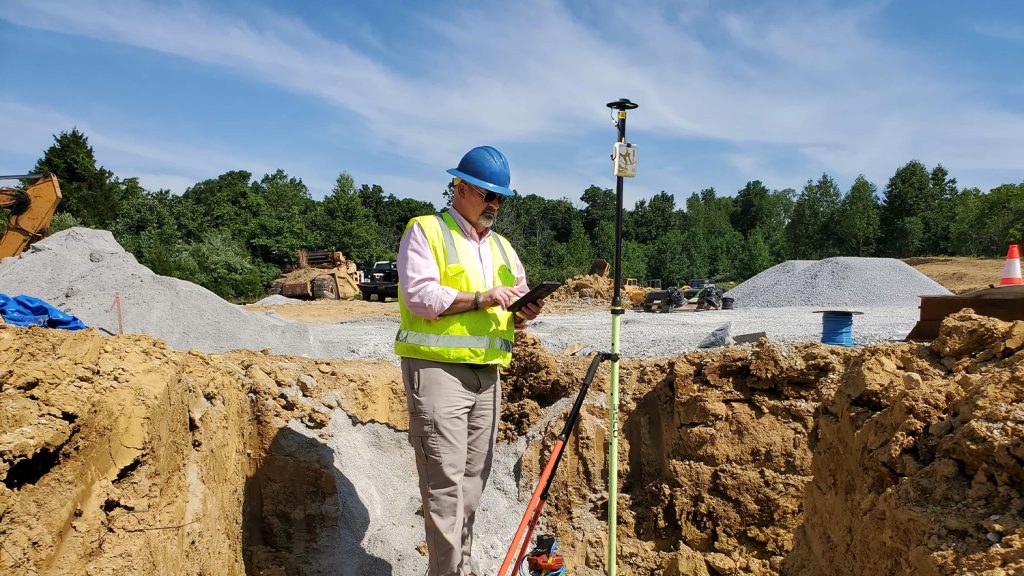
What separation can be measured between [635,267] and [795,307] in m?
21.4

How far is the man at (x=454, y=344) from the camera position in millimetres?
3045

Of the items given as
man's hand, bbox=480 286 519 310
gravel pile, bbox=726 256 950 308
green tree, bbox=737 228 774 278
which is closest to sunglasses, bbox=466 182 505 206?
man's hand, bbox=480 286 519 310

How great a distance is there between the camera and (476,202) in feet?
10.6

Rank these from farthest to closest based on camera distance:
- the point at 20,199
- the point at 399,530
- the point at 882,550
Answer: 1. the point at 20,199
2. the point at 399,530
3. the point at 882,550

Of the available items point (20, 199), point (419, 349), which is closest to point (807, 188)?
point (20, 199)

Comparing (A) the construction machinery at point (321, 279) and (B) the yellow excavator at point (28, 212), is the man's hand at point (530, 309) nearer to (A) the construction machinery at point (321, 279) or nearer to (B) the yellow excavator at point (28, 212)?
(B) the yellow excavator at point (28, 212)

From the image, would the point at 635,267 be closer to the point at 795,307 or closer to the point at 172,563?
the point at 795,307

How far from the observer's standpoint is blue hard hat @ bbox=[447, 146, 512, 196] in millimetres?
3160

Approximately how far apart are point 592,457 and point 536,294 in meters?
2.46

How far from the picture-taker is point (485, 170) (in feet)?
10.4

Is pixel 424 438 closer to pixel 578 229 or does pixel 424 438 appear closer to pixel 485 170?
pixel 485 170

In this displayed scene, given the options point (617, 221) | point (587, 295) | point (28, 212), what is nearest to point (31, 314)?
point (617, 221)

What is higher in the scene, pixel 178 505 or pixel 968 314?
pixel 968 314

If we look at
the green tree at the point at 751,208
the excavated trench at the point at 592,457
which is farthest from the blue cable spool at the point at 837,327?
the green tree at the point at 751,208
